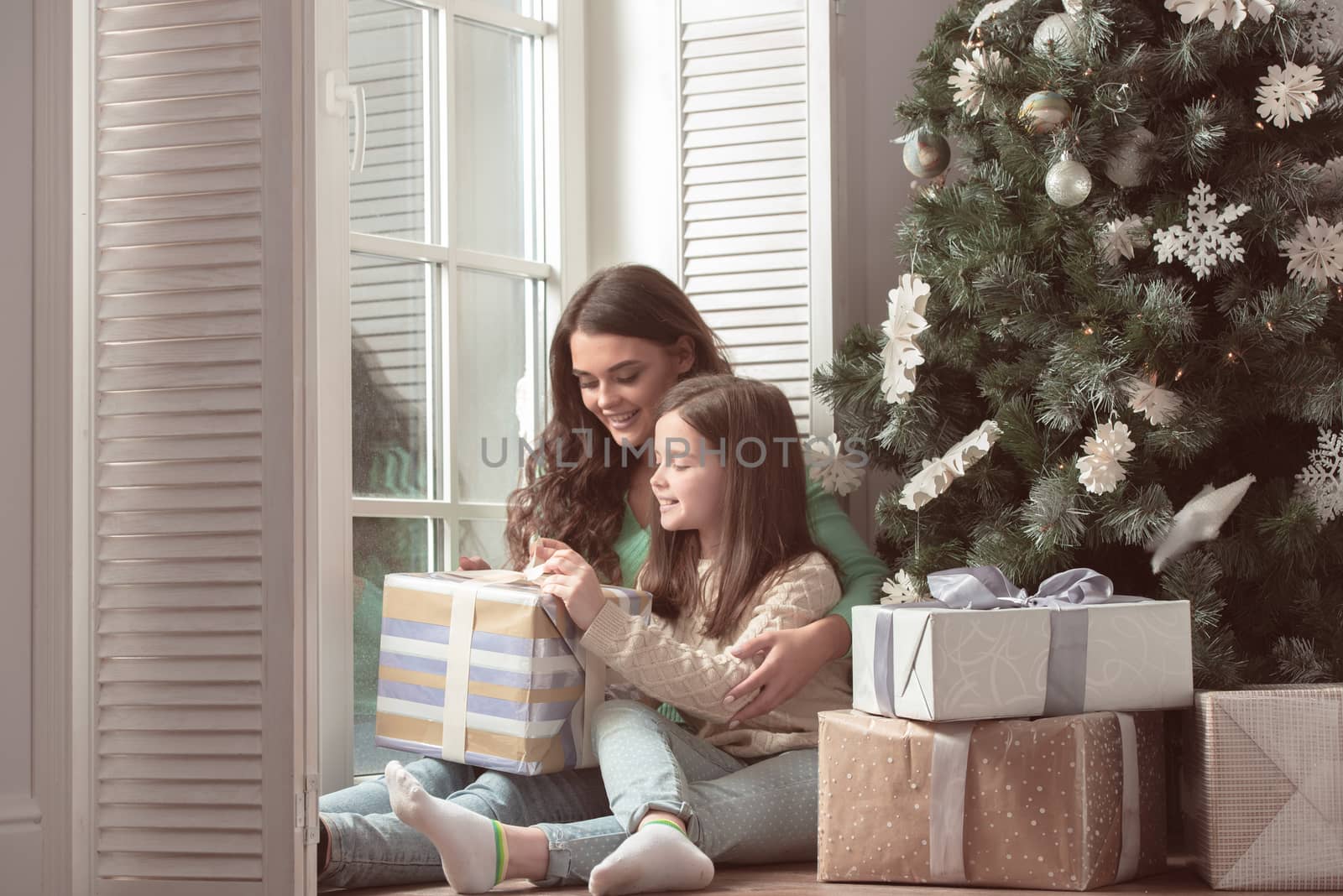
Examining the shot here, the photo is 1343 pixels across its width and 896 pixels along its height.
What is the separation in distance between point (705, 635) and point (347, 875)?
0.56 m

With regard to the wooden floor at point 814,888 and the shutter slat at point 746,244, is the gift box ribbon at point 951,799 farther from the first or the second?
the shutter slat at point 746,244

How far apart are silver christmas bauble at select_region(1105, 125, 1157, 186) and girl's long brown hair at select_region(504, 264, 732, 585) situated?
0.66m

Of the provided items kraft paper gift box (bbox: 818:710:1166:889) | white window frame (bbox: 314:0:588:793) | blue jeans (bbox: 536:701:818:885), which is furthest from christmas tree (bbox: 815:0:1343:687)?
white window frame (bbox: 314:0:588:793)

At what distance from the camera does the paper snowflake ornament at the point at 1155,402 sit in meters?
1.61

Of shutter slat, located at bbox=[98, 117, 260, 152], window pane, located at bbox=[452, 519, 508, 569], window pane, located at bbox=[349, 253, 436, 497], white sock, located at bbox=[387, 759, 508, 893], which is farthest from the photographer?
window pane, located at bbox=[452, 519, 508, 569]

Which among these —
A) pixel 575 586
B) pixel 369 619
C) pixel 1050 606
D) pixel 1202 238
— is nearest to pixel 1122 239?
pixel 1202 238

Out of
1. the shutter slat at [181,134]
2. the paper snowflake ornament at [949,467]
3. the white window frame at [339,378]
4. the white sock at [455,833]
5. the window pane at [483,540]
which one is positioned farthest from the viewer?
the window pane at [483,540]

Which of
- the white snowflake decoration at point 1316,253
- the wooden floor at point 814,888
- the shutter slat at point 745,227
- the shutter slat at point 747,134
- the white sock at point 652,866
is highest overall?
the shutter slat at point 747,134

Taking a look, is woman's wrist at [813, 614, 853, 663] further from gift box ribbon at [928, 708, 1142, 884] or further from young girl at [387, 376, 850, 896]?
gift box ribbon at [928, 708, 1142, 884]

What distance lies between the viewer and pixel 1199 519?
1.62 metres

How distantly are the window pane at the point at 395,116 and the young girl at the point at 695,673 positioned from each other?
53 centimetres

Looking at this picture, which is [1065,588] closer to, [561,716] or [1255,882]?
[1255,882]

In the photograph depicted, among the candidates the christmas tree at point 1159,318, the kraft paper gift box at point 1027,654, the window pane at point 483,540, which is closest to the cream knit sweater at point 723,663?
the christmas tree at point 1159,318

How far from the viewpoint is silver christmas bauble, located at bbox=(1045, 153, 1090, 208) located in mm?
1640
